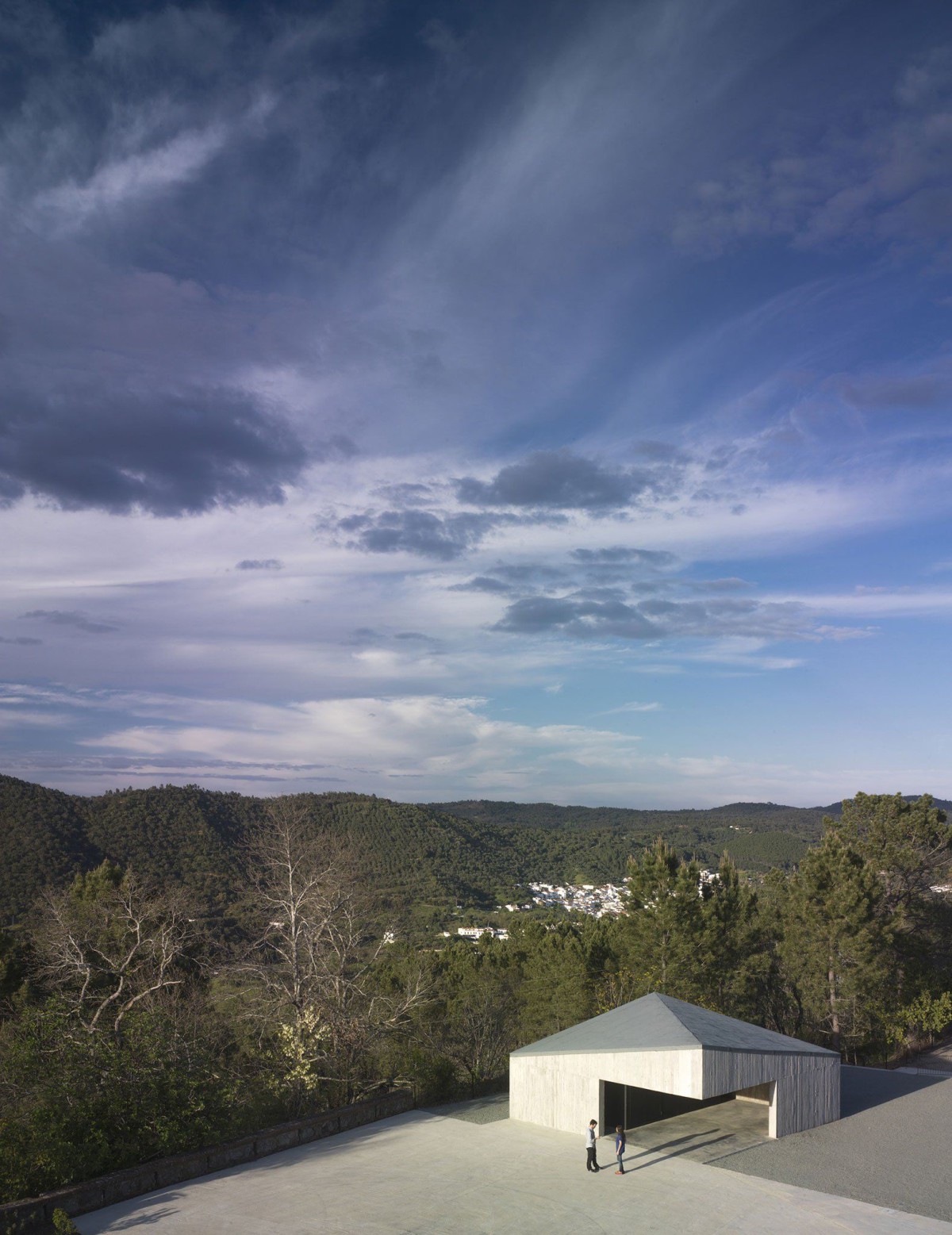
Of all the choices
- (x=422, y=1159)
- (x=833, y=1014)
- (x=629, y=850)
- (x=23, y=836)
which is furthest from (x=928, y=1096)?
(x=629, y=850)

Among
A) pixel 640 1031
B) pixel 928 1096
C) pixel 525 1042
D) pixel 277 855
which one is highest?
pixel 277 855

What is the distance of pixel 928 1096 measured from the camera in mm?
19969

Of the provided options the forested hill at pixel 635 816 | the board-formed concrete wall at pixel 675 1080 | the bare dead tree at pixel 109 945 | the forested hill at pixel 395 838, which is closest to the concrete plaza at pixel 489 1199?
the board-formed concrete wall at pixel 675 1080

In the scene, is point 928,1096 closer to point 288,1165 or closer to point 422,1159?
point 422,1159

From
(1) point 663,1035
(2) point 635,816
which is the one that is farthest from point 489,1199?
(2) point 635,816

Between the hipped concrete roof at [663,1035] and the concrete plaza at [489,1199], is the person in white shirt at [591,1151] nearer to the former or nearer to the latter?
the concrete plaza at [489,1199]

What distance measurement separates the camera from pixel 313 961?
756 inches

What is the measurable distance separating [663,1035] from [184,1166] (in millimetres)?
8832

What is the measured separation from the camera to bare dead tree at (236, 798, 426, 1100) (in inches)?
723

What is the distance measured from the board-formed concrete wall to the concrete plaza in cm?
91

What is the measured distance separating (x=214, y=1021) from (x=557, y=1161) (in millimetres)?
8392

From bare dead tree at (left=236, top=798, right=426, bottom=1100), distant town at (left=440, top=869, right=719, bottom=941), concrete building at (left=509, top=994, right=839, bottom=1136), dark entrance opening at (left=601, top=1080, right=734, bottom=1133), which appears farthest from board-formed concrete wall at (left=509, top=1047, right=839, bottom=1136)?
distant town at (left=440, top=869, right=719, bottom=941)

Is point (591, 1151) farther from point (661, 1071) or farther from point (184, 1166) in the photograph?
point (184, 1166)

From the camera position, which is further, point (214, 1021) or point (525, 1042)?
point (525, 1042)
